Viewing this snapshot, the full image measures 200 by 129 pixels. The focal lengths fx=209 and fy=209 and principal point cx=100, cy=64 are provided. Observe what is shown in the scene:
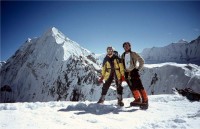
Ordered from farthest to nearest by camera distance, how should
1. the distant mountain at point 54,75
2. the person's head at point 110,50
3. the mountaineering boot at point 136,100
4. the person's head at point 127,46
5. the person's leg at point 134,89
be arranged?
the distant mountain at point 54,75 < the person's head at point 110,50 < the person's head at point 127,46 < the person's leg at point 134,89 < the mountaineering boot at point 136,100

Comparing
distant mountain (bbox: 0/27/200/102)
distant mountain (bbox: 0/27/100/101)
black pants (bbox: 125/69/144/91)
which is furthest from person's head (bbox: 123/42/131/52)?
distant mountain (bbox: 0/27/100/101)

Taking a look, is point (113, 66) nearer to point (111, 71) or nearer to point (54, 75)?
point (111, 71)

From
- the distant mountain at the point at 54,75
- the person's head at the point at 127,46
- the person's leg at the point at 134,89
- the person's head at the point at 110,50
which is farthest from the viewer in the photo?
the distant mountain at the point at 54,75

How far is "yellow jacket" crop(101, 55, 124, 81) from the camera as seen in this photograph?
29.5ft

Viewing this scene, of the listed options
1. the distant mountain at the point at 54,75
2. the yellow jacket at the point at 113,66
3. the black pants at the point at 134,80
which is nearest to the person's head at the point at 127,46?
the yellow jacket at the point at 113,66

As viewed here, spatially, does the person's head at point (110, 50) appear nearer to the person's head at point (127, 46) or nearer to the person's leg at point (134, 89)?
the person's head at point (127, 46)

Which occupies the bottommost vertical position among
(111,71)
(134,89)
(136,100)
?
(136,100)

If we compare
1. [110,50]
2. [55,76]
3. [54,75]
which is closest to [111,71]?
[110,50]

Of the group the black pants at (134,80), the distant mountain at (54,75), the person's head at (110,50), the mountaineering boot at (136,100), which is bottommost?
the mountaineering boot at (136,100)

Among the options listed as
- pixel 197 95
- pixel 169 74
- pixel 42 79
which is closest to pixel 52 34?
pixel 42 79

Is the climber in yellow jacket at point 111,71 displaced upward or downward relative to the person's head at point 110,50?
downward

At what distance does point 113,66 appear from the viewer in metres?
9.10

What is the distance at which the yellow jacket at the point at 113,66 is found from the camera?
8992 millimetres

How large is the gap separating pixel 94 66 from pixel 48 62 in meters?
40.4
